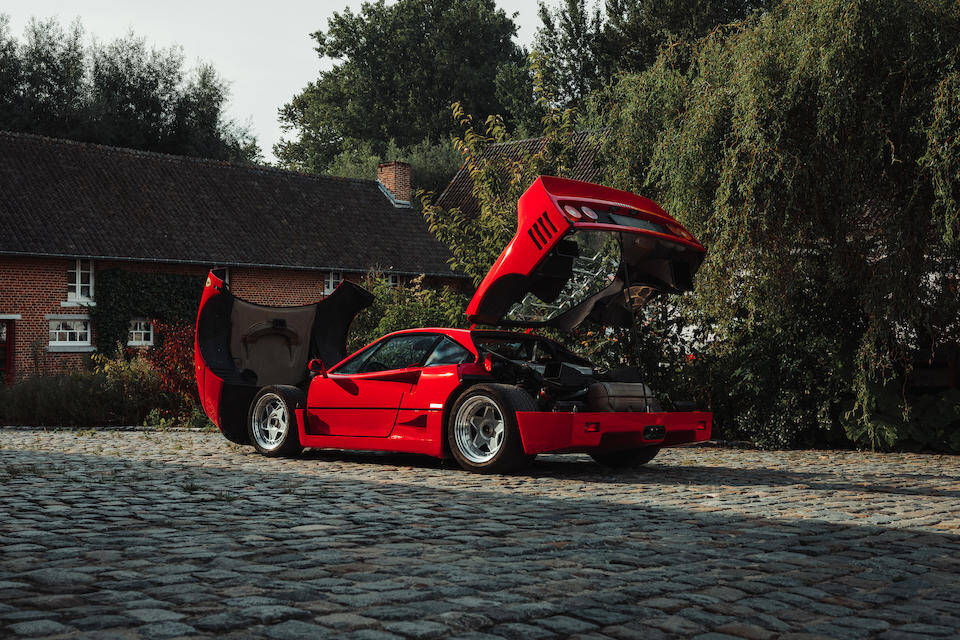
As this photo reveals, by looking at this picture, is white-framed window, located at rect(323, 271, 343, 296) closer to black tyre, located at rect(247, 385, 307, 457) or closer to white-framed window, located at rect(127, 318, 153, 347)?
white-framed window, located at rect(127, 318, 153, 347)

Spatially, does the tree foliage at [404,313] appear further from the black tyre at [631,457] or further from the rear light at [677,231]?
the rear light at [677,231]

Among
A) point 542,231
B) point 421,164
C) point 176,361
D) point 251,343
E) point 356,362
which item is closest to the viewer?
point 542,231

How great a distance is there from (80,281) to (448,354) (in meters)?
25.2

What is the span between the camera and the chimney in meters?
44.4

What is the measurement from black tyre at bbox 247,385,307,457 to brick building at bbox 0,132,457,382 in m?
18.6

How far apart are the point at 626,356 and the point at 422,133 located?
167 feet

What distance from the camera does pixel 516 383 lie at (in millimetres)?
9875

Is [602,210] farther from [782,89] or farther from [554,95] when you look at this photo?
[554,95]

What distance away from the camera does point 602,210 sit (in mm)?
9195

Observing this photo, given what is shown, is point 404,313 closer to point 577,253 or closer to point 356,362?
point 356,362

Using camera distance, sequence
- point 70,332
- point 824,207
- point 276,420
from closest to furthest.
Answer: point 276,420
point 824,207
point 70,332

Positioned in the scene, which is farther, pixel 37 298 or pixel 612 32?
pixel 612 32

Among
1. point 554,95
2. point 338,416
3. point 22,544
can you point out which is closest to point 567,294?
point 554,95

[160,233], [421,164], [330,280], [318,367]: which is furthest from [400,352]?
[421,164]
